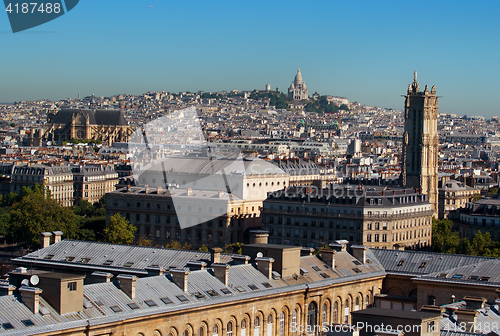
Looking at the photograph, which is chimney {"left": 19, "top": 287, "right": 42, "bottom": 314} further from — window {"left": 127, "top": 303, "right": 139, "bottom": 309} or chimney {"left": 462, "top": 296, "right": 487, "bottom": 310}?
chimney {"left": 462, "top": 296, "right": 487, "bottom": 310}

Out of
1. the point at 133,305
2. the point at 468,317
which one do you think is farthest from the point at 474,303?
the point at 133,305

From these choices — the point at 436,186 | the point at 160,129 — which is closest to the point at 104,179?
the point at 436,186

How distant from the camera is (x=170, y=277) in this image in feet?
83.3

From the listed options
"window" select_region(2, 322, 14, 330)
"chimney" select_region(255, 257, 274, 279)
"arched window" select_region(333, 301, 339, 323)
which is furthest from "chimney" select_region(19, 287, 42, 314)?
"arched window" select_region(333, 301, 339, 323)

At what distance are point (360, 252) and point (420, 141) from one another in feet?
163

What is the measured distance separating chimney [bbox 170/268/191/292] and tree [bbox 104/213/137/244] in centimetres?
3116

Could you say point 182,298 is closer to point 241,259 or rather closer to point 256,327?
point 256,327

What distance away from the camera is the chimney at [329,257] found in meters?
30.3

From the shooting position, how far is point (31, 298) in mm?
21203

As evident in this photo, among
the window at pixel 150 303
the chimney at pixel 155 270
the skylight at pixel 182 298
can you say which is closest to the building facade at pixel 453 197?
the chimney at pixel 155 270

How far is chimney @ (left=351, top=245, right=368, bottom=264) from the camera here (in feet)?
105

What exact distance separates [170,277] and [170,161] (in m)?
46.4

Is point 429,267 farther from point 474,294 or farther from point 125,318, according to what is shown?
point 125,318

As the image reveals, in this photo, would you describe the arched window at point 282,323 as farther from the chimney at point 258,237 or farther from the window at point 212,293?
the chimney at point 258,237
